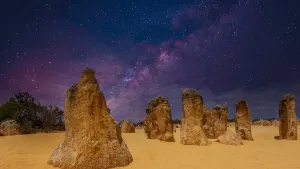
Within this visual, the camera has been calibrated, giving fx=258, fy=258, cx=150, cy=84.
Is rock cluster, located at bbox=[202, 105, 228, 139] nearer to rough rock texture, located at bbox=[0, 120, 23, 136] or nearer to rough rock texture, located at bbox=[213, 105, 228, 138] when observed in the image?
rough rock texture, located at bbox=[213, 105, 228, 138]

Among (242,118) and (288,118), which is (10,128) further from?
(288,118)

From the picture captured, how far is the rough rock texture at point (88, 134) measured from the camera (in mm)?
7566

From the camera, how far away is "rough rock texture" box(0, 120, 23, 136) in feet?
64.5

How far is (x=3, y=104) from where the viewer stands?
25172mm

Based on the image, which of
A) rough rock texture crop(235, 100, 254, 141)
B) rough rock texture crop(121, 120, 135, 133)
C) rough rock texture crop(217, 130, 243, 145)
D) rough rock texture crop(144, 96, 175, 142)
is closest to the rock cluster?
rough rock texture crop(235, 100, 254, 141)

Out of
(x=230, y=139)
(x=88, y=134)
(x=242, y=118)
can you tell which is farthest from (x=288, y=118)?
(x=88, y=134)

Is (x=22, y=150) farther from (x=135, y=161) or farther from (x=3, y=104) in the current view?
(x=3, y=104)

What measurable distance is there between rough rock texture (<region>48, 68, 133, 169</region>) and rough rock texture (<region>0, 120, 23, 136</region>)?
1382cm

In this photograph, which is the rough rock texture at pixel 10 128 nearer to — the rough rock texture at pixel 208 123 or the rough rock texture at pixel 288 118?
the rough rock texture at pixel 208 123

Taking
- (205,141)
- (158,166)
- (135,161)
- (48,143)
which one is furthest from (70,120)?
(205,141)

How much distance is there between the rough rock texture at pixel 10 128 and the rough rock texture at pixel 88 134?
1382 centimetres

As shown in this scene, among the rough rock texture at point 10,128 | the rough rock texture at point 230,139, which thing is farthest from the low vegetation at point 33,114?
the rough rock texture at point 230,139

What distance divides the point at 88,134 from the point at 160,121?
9.13 meters

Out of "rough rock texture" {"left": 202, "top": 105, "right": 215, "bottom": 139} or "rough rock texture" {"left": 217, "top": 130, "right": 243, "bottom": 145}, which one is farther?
"rough rock texture" {"left": 202, "top": 105, "right": 215, "bottom": 139}
